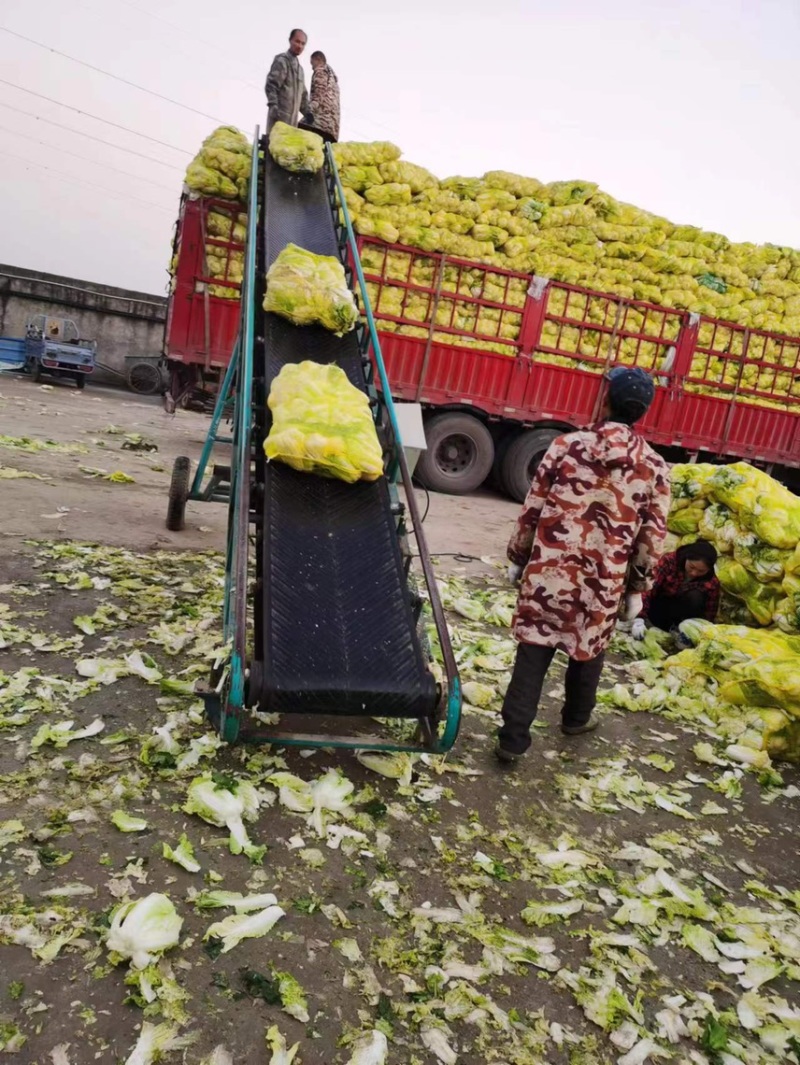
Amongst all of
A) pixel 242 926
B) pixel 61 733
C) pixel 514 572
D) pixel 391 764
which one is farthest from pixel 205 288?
pixel 242 926

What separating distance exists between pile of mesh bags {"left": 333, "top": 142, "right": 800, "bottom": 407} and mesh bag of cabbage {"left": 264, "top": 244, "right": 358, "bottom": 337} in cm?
495

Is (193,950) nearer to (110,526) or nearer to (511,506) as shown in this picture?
(110,526)

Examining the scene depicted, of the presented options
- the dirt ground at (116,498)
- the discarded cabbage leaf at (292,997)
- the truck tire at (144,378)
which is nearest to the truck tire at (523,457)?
the dirt ground at (116,498)

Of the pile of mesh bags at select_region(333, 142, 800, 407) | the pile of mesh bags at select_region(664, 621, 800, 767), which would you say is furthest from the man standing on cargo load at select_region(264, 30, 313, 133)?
the pile of mesh bags at select_region(664, 621, 800, 767)

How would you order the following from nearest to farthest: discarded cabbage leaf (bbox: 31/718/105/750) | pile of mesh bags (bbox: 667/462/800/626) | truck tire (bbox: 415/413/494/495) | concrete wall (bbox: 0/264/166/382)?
1. discarded cabbage leaf (bbox: 31/718/105/750)
2. pile of mesh bags (bbox: 667/462/800/626)
3. truck tire (bbox: 415/413/494/495)
4. concrete wall (bbox: 0/264/166/382)

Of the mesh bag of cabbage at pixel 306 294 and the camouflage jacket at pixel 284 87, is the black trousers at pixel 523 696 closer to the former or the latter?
the mesh bag of cabbage at pixel 306 294

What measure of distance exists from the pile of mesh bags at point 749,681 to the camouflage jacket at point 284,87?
729 cm

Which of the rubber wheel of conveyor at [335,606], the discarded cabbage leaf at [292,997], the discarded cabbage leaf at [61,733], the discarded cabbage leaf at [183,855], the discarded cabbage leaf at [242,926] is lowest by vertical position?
the discarded cabbage leaf at [292,997]

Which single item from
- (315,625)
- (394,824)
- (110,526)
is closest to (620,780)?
(394,824)

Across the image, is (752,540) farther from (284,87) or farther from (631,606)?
(284,87)

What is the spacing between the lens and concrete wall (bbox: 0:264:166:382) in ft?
68.2

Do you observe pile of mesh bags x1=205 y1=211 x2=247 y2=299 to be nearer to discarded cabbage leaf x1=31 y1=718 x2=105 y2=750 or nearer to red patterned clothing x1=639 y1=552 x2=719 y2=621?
red patterned clothing x1=639 y1=552 x2=719 y2=621

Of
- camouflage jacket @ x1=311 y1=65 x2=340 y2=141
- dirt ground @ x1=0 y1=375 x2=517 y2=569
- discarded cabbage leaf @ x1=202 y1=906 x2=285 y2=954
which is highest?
camouflage jacket @ x1=311 y1=65 x2=340 y2=141

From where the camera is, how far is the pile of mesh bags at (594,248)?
9.65 metres
